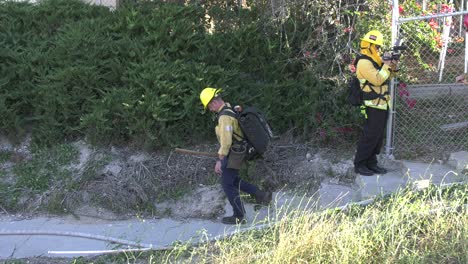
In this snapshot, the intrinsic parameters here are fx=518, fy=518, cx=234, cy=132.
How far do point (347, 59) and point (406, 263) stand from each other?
3.90 meters

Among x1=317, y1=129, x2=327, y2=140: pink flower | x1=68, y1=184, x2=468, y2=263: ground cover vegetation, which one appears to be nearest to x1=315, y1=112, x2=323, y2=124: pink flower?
x1=317, y1=129, x2=327, y2=140: pink flower

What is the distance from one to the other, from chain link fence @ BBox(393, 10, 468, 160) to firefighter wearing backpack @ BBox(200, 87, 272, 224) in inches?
78.5

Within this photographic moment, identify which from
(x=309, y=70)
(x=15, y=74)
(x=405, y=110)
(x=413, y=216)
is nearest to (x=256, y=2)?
(x=309, y=70)

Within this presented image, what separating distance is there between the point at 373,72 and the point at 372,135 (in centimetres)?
76

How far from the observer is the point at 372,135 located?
6094mm

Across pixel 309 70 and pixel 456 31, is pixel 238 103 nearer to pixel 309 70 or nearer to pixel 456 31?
pixel 309 70

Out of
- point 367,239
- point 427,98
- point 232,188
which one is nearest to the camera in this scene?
point 367,239

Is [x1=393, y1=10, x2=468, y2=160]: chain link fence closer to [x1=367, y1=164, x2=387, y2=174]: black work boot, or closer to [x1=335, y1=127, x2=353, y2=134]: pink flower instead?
[x1=367, y1=164, x2=387, y2=174]: black work boot

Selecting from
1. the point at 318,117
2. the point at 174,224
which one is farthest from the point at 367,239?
the point at 318,117

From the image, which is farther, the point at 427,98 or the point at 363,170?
the point at 427,98

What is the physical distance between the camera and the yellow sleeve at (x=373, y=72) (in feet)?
19.1

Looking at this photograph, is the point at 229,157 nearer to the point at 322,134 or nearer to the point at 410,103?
the point at 322,134

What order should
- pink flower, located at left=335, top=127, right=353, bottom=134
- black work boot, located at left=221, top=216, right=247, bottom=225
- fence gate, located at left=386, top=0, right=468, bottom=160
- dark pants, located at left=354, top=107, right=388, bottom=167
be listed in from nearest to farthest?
1. black work boot, located at left=221, top=216, right=247, bottom=225
2. dark pants, located at left=354, top=107, right=388, bottom=167
3. fence gate, located at left=386, top=0, right=468, bottom=160
4. pink flower, located at left=335, top=127, right=353, bottom=134

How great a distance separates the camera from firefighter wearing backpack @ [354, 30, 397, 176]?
5.84 m
